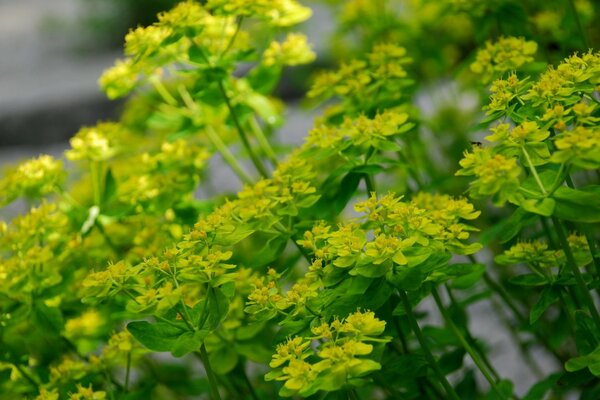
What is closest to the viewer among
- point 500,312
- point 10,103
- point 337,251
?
point 337,251

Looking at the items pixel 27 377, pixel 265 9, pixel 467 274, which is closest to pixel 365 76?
pixel 265 9

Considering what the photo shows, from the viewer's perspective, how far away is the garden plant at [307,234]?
1123 mm

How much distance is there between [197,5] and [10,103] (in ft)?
13.5

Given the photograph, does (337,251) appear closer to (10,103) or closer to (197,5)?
(197,5)

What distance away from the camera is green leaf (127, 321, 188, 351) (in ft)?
3.86

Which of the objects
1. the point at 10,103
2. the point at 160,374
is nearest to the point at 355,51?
the point at 160,374

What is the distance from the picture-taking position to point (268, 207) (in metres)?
1.29

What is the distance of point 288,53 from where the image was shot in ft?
5.92

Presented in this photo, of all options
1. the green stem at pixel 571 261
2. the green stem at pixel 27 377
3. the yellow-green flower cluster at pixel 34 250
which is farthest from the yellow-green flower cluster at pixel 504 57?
the green stem at pixel 27 377

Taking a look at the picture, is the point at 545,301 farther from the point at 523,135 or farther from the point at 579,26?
the point at 579,26

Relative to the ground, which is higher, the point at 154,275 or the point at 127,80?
the point at 127,80

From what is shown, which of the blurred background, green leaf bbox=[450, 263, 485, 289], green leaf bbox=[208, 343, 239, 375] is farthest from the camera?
the blurred background

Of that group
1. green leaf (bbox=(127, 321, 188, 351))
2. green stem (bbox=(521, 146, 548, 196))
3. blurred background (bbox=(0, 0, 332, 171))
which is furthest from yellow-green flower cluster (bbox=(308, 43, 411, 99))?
blurred background (bbox=(0, 0, 332, 171))

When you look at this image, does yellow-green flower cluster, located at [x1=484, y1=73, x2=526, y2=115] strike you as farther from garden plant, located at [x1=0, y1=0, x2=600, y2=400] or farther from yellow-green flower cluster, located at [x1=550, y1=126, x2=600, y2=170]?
yellow-green flower cluster, located at [x1=550, y1=126, x2=600, y2=170]
